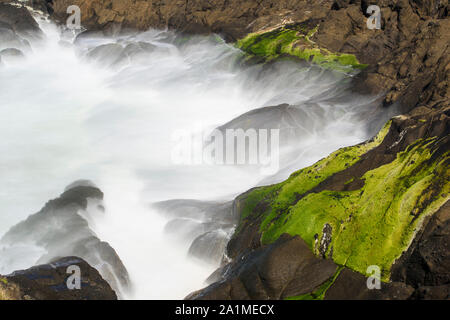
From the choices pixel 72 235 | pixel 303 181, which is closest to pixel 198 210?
pixel 72 235

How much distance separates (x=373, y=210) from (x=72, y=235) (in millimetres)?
6985

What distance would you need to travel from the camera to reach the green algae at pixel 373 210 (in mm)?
7641

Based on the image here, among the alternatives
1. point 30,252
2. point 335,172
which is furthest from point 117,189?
point 335,172

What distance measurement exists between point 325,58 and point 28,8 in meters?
26.6

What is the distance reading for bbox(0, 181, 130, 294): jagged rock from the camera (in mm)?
10281

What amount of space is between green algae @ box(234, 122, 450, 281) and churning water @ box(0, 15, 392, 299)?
257 centimetres

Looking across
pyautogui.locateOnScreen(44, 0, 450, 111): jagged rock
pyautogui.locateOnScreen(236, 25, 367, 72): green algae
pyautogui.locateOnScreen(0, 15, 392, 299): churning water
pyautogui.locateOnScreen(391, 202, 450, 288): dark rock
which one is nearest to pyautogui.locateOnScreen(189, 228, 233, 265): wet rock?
pyautogui.locateOnScreen(0, 15, 392, 299): churning water

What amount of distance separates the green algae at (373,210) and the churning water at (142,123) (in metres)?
2.57

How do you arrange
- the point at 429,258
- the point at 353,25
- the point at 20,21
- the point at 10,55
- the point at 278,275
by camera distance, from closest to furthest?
the point at 429,258 < the point at 278,275 < the point at 353,25 < the point at 10,55 < the point at 20,21

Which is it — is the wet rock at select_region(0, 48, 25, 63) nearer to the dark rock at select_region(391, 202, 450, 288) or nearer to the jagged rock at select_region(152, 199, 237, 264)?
the jagged rock at select_region(152, 199, 237, 264)

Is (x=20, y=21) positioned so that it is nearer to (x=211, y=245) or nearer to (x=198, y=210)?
(x=198, y=210)

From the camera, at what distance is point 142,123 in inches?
862

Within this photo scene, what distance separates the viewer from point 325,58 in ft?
71.8
